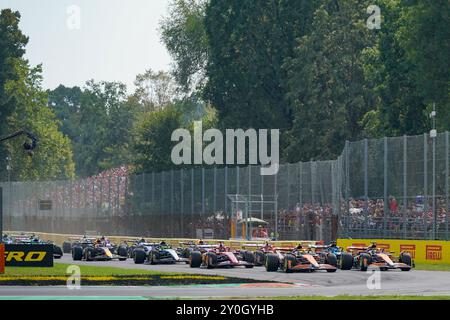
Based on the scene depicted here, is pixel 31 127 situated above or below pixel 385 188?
above

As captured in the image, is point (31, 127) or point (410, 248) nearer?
point (410, 248)

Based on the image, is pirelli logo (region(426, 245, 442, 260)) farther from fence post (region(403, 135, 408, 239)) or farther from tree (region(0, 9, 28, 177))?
tree (region(0, 9, 28, 177))

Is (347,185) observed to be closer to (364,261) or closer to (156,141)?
(364,261)

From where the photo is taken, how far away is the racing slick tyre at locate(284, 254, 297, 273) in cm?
3862

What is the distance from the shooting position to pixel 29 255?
4103 cm

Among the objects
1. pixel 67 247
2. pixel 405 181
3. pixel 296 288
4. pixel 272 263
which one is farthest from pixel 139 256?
pixel 296 288

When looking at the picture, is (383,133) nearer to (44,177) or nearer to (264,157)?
(264,157)

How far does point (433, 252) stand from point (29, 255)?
50.6 ft

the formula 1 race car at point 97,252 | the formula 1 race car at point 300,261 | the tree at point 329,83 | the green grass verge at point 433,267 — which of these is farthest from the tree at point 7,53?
the formula 1 race car at point 300,261

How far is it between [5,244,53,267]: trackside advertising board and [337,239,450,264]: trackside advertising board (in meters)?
13.6

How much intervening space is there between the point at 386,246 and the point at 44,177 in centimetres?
8520
